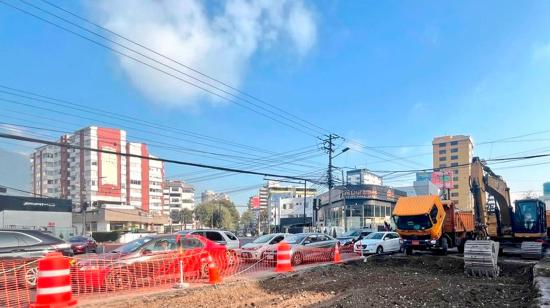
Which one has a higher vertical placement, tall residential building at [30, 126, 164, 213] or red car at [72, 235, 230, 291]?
tall residential building at [30, 126, 164, 213]

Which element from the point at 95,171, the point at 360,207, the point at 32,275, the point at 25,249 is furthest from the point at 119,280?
the point at 95,171

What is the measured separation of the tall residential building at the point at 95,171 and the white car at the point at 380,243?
306 feet

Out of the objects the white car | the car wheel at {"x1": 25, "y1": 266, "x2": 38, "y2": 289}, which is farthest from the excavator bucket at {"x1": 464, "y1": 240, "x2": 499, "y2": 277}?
the car wheel at {"x1": 25, "y1": 266, "x2": 38, "y2": 289}

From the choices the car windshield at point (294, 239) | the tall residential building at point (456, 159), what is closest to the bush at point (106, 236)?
the car windshield at point (294, 239)

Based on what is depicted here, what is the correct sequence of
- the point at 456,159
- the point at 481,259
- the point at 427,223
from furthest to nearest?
1. the point at 456,159
2. the point at 427,223
3. the point at 481,259

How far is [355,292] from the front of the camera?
36.6 ft

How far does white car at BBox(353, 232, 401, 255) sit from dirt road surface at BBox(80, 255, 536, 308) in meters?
9.20

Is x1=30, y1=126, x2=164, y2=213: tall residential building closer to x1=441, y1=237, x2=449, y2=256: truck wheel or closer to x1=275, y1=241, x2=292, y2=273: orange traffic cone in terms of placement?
x1=441, y1=237, x2=449, y2=256: truck wheel

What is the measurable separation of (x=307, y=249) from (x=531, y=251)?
1104 centimetres

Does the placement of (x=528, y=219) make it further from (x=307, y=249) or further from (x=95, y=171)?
(x=95, y=171)

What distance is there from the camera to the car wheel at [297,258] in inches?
738

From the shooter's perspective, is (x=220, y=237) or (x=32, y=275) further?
(x=220, y=237)

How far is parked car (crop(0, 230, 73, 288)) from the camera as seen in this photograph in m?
12.2

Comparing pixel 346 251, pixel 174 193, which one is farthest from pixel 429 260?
pixel 174 193
